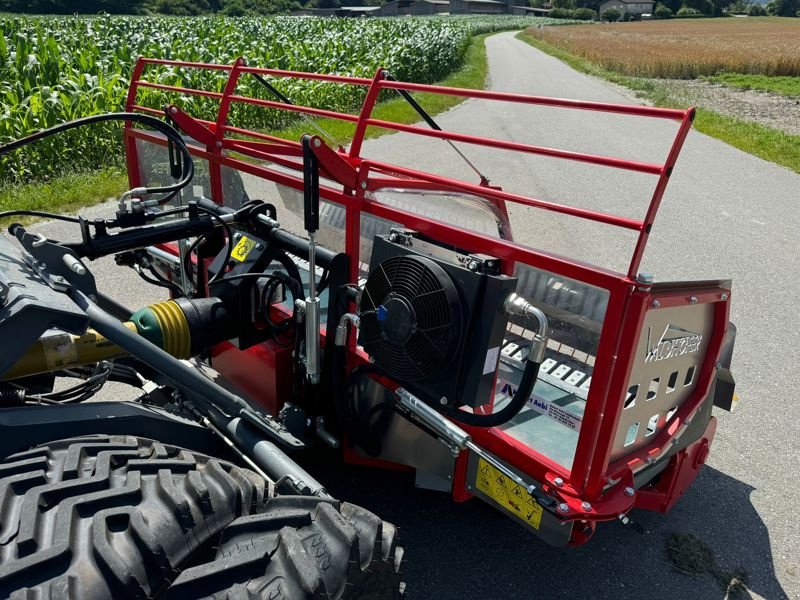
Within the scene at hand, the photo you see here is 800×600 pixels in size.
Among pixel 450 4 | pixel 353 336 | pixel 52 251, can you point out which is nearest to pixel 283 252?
pixel 353 336

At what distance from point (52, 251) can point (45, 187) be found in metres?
5.70

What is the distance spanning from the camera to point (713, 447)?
11.4ft

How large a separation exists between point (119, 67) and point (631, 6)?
11025cm

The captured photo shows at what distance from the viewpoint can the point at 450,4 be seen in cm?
9975

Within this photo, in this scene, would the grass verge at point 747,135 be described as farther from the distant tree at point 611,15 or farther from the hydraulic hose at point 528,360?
the distant tree at point 611,15

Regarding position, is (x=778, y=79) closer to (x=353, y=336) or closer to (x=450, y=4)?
(x=353, y=336)

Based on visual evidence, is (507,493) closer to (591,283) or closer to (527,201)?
(591,283)

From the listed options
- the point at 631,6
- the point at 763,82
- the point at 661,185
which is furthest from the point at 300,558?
the point at 631,6

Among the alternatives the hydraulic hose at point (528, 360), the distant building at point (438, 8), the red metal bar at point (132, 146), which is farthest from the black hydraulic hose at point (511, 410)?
the distant building at point (438, 8)

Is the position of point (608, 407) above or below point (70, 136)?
above

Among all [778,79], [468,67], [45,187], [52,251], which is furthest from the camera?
[778,79]

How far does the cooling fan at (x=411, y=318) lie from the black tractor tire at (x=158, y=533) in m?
0.54

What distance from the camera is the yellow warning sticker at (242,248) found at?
266 centimetres

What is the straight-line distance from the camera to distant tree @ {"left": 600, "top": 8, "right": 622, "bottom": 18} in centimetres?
9964
